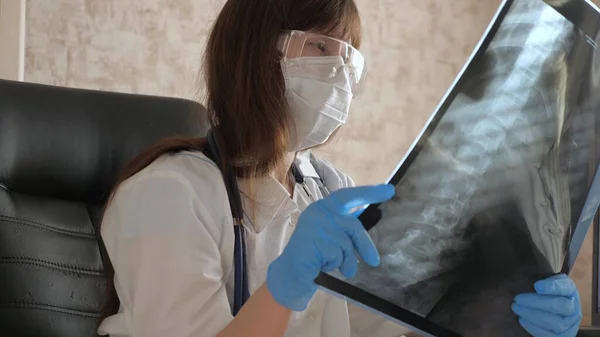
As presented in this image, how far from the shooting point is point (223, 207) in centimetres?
119

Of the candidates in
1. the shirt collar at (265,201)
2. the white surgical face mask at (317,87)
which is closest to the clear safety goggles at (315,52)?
the white surgical face mask at (317,87)

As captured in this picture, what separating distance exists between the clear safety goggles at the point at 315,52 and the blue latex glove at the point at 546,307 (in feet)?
1.63

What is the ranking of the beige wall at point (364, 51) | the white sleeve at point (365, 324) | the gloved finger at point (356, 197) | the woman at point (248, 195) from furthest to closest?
the beige wall at point (364, 51) → the white sleeve at point (365, 324) → the woman at point (248, 195) → the gloved finger at point (356, 197)

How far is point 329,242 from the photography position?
0.82 metres

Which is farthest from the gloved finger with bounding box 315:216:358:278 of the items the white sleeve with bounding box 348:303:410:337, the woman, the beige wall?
the beige wall

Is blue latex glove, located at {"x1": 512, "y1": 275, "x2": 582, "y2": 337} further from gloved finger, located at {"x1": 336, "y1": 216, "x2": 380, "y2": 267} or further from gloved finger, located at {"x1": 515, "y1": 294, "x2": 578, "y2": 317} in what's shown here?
gloved finger, located at {"x1": 336, "y1": 216, "x2": 380, "y2": 267}

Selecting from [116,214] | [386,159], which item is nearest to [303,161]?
[116,214]

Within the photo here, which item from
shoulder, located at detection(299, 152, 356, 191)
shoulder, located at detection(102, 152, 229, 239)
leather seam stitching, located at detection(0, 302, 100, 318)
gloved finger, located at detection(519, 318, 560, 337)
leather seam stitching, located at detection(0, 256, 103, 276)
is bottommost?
leather seam stitching, located at detection(0, 302, 100, 318)

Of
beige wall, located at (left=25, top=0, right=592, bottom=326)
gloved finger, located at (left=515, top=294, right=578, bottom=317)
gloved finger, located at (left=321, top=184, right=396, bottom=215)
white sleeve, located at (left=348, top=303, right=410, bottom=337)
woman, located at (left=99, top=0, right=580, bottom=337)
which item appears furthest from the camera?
beige wall, located at (left=25, top=0, right=592, bottom=326)

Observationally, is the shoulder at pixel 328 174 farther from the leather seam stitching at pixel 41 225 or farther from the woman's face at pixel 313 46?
the leather seam stitching at pixel 41 225

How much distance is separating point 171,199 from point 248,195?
21cm

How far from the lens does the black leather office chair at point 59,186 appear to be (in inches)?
51.6

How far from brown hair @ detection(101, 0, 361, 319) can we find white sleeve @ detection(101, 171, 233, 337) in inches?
4.4

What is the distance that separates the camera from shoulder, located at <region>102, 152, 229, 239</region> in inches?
43.7
